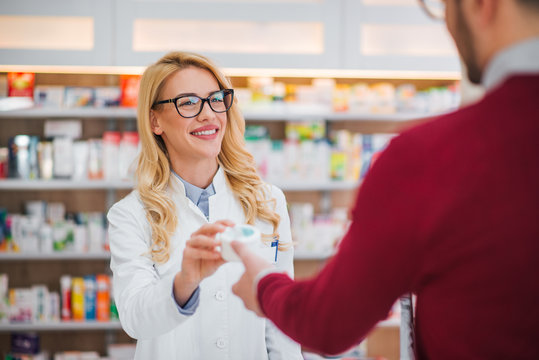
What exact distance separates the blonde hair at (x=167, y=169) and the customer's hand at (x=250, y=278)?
Answer: 2.17ft

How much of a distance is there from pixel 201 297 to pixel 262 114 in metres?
2.53

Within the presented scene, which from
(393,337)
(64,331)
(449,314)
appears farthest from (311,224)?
(449,314)

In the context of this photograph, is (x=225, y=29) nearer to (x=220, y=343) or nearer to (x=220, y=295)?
(x=220, y=295)

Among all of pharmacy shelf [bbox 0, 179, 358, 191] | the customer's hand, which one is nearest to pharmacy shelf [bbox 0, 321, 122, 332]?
pharmacy shelf [bbox 0, 179, 358, 191]

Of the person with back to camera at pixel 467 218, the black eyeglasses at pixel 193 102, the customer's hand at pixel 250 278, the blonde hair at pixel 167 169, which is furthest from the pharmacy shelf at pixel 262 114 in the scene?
the person with back to camera at pixel 467 218

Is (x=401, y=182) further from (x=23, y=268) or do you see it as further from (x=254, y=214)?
(x=23, y=268)

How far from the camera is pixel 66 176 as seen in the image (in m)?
3.96

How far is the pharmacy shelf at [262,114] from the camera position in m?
3.96

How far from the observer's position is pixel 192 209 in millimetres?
1785

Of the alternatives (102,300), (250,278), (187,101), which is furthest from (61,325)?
(250,278)

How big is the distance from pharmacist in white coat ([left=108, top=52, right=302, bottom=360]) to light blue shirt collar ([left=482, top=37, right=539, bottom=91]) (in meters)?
1.00

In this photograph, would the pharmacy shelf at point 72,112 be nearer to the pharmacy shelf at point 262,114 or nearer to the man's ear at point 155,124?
the pharmacy shelf at point 262,114

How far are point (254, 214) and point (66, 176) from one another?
2.60 metres

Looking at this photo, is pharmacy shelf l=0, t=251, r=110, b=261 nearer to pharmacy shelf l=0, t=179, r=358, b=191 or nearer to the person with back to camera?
pharmacy shelf l=0, t=179, r=358, b=191
